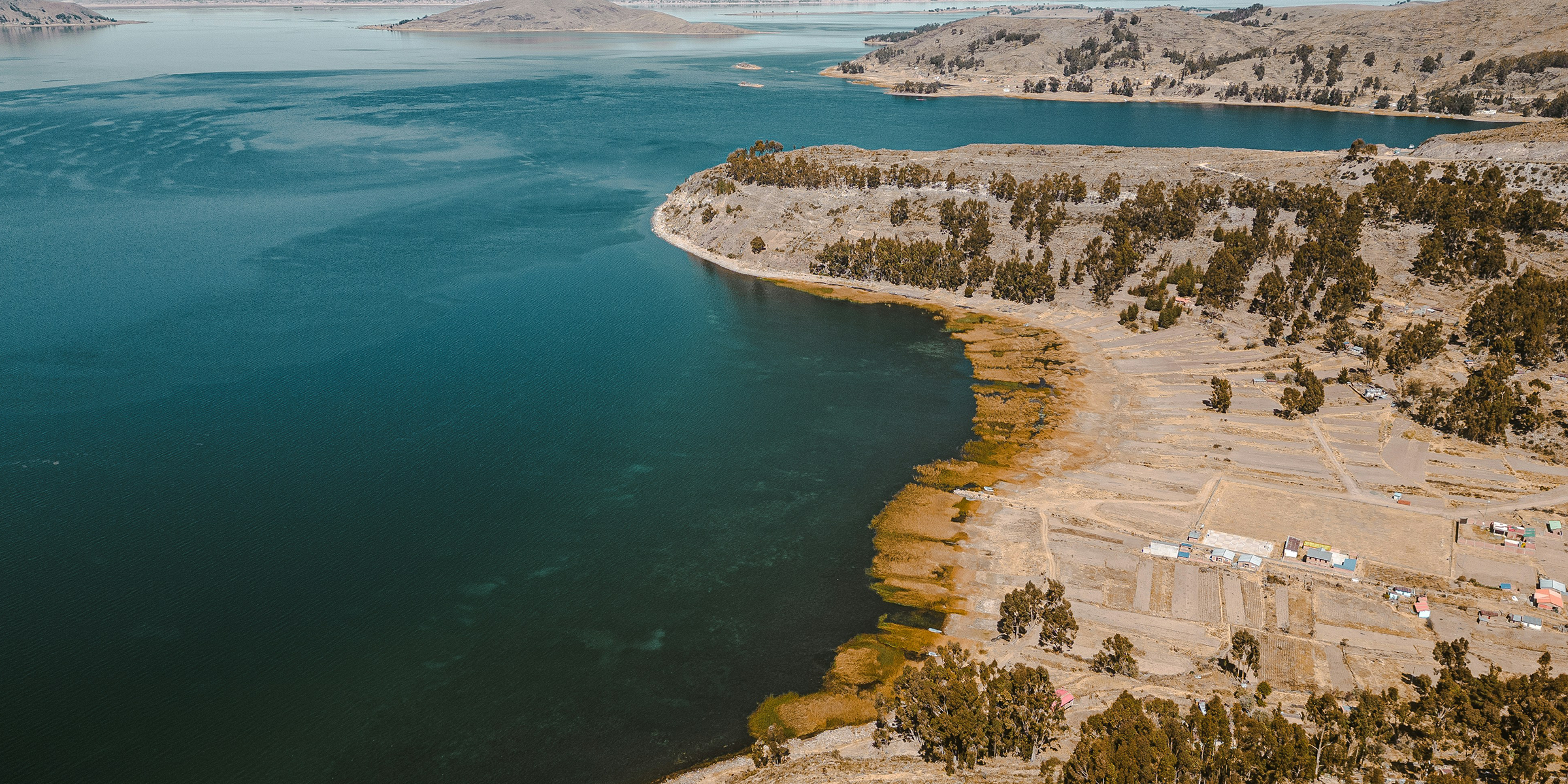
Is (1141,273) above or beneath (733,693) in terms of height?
above

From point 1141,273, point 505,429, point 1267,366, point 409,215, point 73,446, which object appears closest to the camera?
point 73,446

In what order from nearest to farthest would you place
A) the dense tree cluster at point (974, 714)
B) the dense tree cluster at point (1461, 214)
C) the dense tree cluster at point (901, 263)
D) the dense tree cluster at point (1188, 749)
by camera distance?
the dense tree cluster at point (1188, 749)
the dense tree cluster at point (974, 714)
the dense tree cluster at point (1461, 214)
the dense tree cluster at point (901, 263)

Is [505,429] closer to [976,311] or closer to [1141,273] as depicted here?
[976,311]

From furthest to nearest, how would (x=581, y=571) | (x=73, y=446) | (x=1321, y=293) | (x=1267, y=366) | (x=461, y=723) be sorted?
(x=1321, y=293) < (x=1267, y=366) < (x=73, y=446) < (x=581, y=571) < (x=461, y=723)

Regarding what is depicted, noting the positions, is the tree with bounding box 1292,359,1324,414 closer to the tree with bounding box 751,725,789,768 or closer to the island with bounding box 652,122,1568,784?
the island with bounding box 652,122,1568,784

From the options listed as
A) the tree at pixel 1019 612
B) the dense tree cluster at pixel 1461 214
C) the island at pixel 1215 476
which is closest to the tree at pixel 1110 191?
the island at pixel 1215 476

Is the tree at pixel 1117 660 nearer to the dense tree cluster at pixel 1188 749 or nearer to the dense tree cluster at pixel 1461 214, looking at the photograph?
the dense tree cluster at pixel 1188 749

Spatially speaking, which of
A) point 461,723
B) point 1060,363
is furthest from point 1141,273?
point 461,723

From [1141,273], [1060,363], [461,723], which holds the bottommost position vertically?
[461,723]

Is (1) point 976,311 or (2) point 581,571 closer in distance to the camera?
(2) point 581,571
